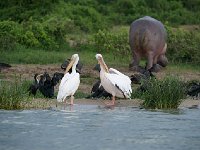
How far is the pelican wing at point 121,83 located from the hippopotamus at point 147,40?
208 inches

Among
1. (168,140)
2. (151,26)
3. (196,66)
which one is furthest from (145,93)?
(196,66)

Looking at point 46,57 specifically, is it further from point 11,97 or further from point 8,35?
point 11,97

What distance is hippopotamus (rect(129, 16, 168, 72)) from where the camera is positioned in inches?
771

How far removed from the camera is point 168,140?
34.2 ft

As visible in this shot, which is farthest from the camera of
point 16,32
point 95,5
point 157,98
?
point 95,5

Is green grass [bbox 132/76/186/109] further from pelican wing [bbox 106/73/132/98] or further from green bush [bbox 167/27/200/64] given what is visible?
green bush [bbox 167/27/200/64]

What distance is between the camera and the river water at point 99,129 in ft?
32.9

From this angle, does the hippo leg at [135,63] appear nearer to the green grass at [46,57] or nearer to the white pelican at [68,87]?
the green grass at [46,57]

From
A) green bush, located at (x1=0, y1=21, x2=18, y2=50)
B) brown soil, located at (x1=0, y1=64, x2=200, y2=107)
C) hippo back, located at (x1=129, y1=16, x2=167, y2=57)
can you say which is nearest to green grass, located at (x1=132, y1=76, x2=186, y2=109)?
brown soil, located at (x1=0, y1=64, x2=200, y2=107)

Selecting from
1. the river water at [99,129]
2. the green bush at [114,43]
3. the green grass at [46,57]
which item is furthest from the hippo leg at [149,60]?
the river water at [99,129]

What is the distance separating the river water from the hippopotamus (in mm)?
6194

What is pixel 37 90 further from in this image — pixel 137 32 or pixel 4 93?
pixel 137 32

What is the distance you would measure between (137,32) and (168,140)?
9.45 m

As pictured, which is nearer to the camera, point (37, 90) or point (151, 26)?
point (37, 90)
